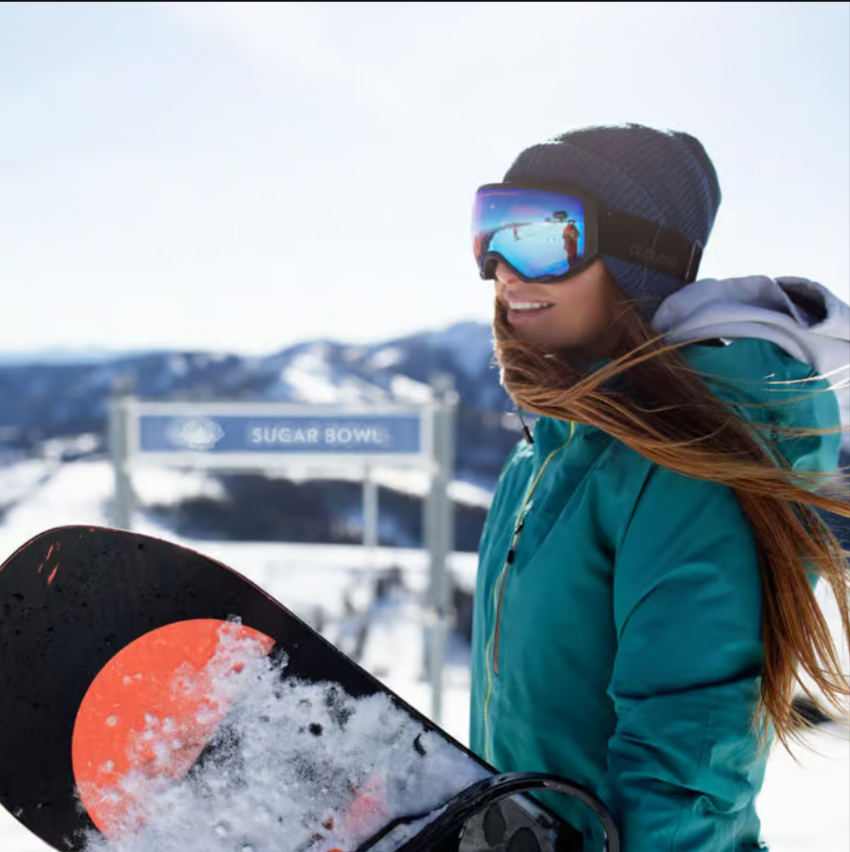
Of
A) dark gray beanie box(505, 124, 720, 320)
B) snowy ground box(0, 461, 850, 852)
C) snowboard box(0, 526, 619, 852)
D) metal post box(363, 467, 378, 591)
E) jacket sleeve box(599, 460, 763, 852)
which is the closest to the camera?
jacket sleeve box(599, 460, 763, 852)

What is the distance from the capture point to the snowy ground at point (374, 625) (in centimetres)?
230

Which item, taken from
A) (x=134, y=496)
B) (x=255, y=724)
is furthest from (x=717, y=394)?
(x=134, y=496)

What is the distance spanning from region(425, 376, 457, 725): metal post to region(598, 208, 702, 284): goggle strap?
283cm

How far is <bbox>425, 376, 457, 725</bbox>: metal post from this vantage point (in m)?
3.76

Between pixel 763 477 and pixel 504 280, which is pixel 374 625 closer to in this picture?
pixel 504 280

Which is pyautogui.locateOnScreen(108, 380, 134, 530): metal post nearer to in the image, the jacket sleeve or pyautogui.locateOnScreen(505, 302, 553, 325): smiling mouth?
pyautogui.locateOnScreen(505, 302, 553, 325): smiling mouth

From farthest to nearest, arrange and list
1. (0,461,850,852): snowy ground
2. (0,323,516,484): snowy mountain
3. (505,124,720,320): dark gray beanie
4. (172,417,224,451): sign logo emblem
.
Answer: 1. (0,323,516,484): snowy mountain
2. (172,417,224,451): sign logo emblem
3. (0,461,850,852): snowy ground
4. (505,124,720,320): dark gray beanie

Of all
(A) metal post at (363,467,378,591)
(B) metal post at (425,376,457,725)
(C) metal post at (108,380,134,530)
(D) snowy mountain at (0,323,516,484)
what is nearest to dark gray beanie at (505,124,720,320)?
(B) metal post at (425,376,457,725)

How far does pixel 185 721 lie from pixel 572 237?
0.68 meters

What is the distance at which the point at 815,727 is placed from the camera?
87 centimetres

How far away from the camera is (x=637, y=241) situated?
2.84ft

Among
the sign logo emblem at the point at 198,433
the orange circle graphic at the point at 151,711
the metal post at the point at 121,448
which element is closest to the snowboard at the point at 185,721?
the orange circle graphic at the point at 151,711

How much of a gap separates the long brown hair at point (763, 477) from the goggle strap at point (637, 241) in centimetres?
13

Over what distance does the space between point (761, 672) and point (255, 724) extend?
0.51m
